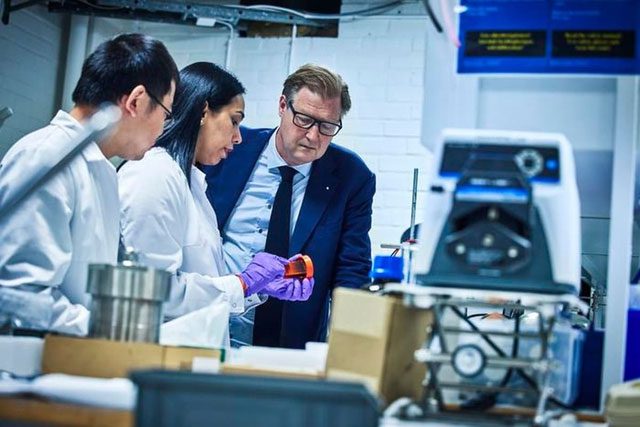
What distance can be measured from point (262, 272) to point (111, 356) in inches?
53.4

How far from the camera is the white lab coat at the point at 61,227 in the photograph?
2.13 meters

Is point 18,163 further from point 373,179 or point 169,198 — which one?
point 373,179

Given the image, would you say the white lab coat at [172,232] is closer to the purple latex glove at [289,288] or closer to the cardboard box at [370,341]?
the purple latex glove at [289,288]

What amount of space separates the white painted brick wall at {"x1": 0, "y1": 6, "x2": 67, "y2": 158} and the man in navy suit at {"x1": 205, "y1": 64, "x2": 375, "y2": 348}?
1.95 meters

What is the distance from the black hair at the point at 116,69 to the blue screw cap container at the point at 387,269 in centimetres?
87

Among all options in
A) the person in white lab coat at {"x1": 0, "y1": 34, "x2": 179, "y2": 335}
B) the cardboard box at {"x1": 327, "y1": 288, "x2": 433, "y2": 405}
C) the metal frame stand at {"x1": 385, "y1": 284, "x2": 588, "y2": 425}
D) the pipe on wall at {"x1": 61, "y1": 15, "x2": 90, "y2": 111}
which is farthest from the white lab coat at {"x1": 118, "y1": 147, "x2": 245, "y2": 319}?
the pipe on wall at {"x1": 61, "y1": 15, "x2": 90, "y2": 111}

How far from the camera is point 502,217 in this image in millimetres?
1561

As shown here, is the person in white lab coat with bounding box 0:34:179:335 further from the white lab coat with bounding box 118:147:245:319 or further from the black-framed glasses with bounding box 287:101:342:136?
the black-framed glasses with bounding box 287:101:342:136

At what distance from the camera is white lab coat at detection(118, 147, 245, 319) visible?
8.82 feet

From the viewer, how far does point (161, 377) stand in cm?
120

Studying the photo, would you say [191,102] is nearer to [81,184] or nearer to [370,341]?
[81,184]

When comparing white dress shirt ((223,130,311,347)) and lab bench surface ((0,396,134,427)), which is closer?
lab bench surface ((0,396,134,427))

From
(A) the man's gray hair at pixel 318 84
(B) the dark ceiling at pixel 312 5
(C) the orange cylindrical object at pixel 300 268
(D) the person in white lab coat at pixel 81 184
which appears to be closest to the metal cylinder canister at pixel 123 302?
(D) the person in white lab coat at pixel 81 184

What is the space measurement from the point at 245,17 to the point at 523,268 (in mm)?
3976
